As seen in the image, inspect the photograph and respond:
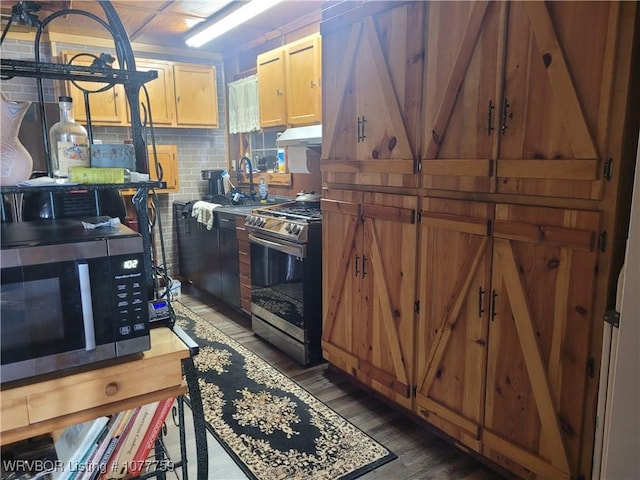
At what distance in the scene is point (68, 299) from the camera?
1.13m

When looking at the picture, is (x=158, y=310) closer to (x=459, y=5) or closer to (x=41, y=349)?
(x=41, y=349)

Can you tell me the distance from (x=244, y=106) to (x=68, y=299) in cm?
418

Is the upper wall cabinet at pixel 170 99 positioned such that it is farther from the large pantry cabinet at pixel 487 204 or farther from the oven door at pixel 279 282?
the large pantry cabinet at pixel 487 204

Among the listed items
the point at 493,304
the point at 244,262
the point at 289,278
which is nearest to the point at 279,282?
the point at 289,278

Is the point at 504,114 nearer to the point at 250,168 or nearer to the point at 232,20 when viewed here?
the point at 232,20

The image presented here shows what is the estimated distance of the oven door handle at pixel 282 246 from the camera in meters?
2.95

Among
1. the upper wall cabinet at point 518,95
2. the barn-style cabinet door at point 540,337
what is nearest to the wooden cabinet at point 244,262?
the upper wall cabinet at point 518,95

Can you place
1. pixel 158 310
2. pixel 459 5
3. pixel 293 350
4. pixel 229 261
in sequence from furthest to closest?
pixel 229 261 < pixel 293 350 < pixel 459 5 < pixel 158 310

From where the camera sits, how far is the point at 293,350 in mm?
3158

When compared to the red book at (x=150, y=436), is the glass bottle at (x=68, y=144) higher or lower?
higher

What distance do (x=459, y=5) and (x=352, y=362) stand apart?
6.32 ft

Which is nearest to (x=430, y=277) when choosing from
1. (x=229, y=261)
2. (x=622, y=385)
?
(x=622, y=385)

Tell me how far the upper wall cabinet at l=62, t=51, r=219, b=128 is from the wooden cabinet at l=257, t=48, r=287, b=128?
0.99 meters

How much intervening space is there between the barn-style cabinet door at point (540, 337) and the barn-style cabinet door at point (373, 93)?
2.15 ft
